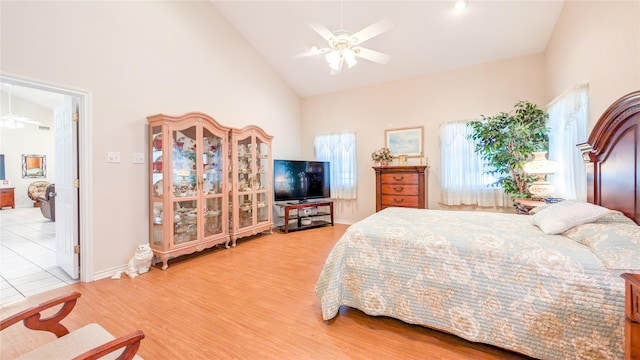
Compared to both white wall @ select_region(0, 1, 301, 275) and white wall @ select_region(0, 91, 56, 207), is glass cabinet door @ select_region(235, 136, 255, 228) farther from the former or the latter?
white wall @ select_region(0, 91, 56, 207)

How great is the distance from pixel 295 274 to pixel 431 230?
62.8 inches

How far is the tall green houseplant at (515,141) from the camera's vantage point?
3523mm

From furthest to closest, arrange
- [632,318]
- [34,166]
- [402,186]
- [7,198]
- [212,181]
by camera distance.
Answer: [34,166] < [7,198] < [402,186] < [212,181] < [632,318]

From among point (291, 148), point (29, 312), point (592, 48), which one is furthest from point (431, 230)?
point (291, 148)

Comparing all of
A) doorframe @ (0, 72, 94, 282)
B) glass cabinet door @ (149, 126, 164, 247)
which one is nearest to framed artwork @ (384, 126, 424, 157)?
glass cabinet door @ (149, 126, 164, 247)

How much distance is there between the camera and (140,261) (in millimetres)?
2936

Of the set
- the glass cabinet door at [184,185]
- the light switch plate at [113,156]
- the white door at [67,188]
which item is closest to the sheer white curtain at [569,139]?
the glass cabinet door at [184,185]

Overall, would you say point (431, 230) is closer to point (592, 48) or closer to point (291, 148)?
point (592, 48)

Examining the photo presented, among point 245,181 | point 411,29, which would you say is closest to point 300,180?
point 245,181

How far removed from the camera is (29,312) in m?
1.12

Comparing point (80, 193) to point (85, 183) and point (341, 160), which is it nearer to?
point (85, 183)

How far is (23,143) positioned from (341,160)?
9677 mm

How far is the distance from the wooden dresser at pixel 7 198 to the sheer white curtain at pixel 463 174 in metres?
11.6

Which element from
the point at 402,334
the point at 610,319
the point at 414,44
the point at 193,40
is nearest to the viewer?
the point at 610,319
